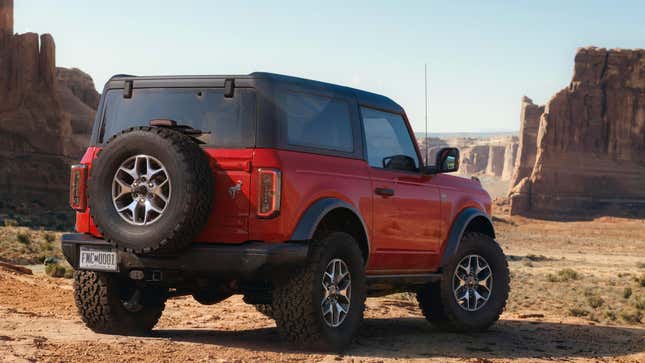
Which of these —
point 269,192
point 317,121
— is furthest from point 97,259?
point 317,121

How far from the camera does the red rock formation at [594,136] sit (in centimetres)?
9044

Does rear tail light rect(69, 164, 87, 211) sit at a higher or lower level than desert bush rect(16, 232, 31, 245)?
higher

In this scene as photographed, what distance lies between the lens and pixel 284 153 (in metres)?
7.39

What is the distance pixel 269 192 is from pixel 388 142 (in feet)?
7.39

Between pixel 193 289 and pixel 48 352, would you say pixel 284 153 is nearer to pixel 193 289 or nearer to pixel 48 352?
pixel 193 289

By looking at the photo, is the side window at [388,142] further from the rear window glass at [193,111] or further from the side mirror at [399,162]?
the rear window glass at [193,111]

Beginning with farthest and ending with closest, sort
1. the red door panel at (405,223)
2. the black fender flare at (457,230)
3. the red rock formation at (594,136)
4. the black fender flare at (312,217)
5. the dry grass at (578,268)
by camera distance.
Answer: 1. the red rock formation at (594,136)
2. the dry grass at (578,268)
3. the black fender flare at (457,230)
4. the red door panel at (405,223)
5. the black fender flare at (312,217)

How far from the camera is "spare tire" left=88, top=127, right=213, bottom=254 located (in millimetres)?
7043

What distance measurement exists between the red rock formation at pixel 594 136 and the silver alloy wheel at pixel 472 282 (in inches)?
3186

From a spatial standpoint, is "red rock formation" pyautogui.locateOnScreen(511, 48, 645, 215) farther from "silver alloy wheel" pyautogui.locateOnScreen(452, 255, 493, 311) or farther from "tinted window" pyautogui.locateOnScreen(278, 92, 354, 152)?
"tinted window" pyautogui.locateOnScreen(278, 92, 354, 152)

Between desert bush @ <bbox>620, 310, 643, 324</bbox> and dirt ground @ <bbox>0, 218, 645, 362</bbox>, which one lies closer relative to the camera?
dirt ground @ <bbox>0, 218, 645, 362</bbox>

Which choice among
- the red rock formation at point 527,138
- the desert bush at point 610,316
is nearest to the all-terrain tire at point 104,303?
the desert bush at point 610,316

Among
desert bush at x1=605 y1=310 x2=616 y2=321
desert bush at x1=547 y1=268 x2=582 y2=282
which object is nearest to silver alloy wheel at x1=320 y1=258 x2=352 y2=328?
desert bush at x1=605 y1=310 x2=616 y2=321

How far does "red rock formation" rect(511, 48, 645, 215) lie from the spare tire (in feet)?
277
